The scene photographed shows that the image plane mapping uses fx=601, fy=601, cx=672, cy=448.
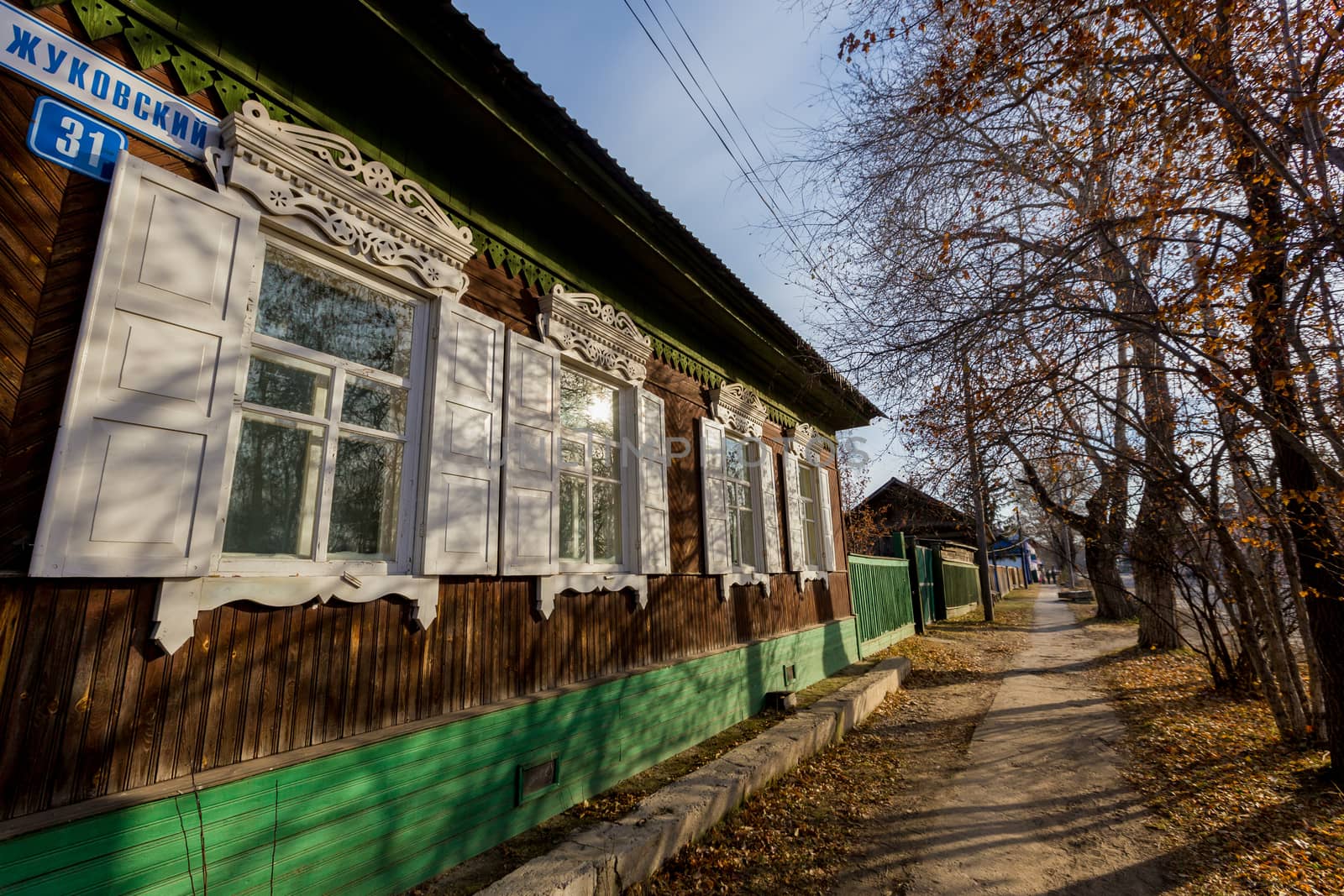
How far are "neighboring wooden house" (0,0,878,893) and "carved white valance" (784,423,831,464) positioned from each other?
140 inches

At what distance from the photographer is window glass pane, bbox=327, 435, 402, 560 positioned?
2750 millimetres

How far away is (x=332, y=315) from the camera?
2.84m

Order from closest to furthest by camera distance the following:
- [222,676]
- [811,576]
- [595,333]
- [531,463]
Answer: [222,676]
[531,463]
[595,333]
[811,576]

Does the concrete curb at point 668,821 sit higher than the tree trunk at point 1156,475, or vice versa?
the tree trunk at point 1156,475

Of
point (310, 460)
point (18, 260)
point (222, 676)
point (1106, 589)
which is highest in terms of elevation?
point (18, 260)

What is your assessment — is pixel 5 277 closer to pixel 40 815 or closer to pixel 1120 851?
pixel 40 815

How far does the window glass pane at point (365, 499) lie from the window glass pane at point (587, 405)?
4.62ft

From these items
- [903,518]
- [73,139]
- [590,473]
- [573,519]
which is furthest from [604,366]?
[903,518]

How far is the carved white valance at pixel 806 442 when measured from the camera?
7.90m

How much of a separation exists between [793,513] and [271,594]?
18.9 ft

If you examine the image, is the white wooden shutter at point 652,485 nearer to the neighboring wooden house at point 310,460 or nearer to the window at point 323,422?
the neighboring wooden house at point 310,460

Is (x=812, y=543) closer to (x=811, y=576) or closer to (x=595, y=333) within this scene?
(x=811, y=576)

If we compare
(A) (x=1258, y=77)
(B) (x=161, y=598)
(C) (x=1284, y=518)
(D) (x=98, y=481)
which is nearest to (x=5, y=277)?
(D) (x=98, y=481)

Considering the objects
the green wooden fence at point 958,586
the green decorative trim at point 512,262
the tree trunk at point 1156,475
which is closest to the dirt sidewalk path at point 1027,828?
the tree trunk at point 1156,475
